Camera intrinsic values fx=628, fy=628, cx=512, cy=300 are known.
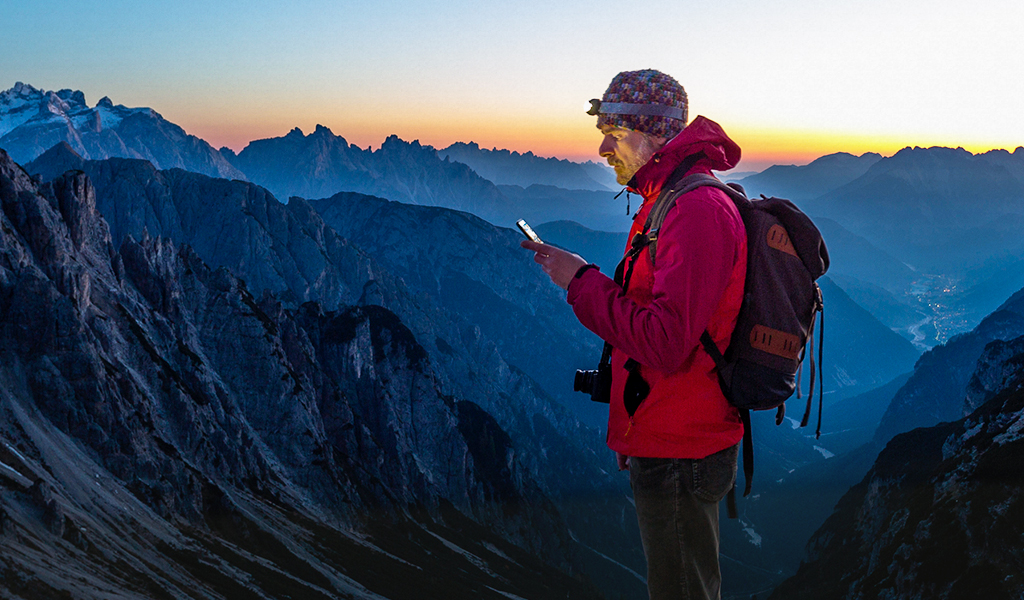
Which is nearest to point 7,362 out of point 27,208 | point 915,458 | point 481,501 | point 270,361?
point 27,208

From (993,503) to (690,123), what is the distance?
58.1 metres

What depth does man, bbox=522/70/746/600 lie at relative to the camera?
3.87 metres

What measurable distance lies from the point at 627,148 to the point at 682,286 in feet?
5.20

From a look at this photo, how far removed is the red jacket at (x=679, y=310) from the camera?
12.6ft

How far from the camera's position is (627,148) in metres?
4.94

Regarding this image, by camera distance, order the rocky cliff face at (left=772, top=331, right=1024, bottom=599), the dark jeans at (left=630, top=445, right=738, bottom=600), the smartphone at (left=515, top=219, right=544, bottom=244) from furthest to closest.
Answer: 1. the rocky cliff face at (left=772, top=331, right=1024, bottom=599)
2. the smartphone at (left=515, top=219, right=544, bottom=244)
3. the dark jeans at (left=630, top=445, right=738, bottom=600)

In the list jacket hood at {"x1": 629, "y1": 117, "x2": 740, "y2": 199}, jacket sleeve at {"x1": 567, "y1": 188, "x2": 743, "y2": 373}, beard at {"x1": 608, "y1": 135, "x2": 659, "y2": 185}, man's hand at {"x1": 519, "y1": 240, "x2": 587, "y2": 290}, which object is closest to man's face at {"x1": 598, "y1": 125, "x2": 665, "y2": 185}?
beard at {"x1": 608, "y1": 135, "x2": 659, "y2": 185}

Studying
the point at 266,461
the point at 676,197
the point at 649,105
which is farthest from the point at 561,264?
the point at 266,461

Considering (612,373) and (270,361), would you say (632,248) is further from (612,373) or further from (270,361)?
(270,361)

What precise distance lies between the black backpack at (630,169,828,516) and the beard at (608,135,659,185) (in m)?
0.85

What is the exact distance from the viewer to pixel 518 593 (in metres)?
109

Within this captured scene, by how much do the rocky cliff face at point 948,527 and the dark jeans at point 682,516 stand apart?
46.4m

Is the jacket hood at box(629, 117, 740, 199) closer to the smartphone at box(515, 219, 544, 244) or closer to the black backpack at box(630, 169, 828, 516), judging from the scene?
the black backpack at box(630, 169, 828, 516)

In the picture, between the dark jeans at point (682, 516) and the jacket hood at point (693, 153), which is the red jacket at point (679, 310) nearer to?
the jacket hood at point (693, 153)
